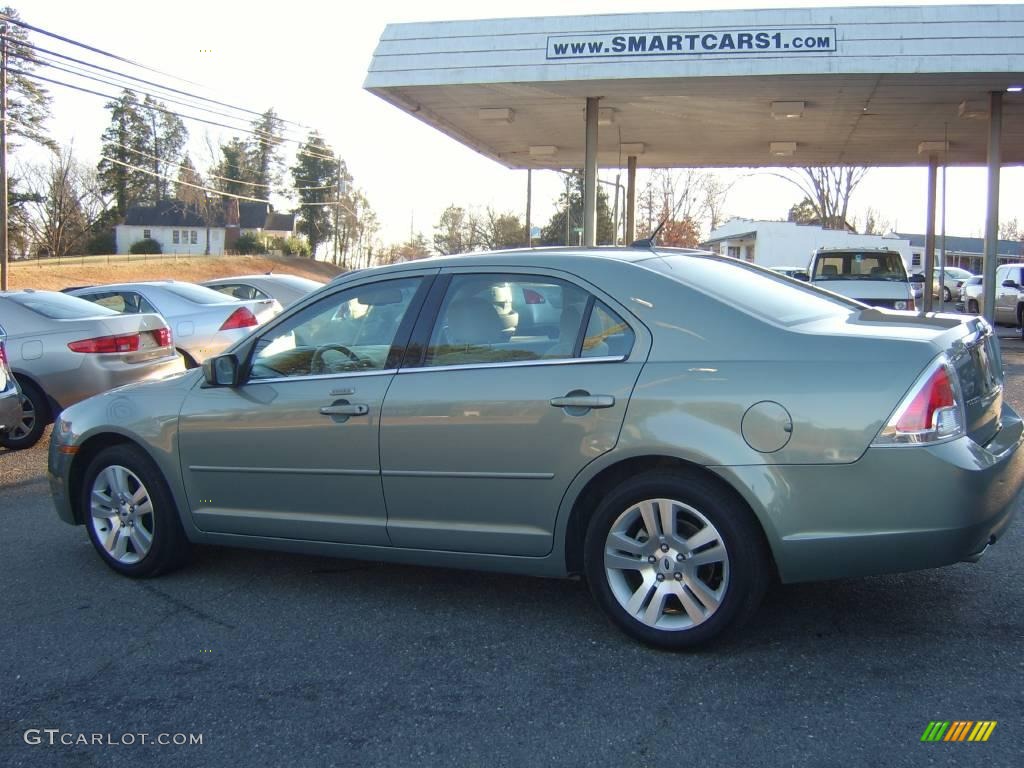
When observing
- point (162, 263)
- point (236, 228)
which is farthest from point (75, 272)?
point (236, 228)

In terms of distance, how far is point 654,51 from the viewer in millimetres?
15516

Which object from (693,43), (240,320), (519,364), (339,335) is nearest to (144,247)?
(693,43)

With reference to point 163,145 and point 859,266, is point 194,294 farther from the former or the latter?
point 163,145

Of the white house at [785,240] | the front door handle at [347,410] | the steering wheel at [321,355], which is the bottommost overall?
the front door handle at [347,410]

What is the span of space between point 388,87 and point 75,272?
44021 mm

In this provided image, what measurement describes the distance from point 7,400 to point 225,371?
160 inches

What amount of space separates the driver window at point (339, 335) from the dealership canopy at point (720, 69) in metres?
12.2

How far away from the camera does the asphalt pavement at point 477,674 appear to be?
3156 mm

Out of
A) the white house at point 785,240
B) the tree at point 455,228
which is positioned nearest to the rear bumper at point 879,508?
the white house at point 785,240

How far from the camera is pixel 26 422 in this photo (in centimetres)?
895

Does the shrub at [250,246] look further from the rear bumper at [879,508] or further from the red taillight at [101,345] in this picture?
the rear bumper at [879,508]

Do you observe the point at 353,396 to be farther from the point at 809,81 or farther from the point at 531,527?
the point at 809,81

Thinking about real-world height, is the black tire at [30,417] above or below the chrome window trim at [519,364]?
below

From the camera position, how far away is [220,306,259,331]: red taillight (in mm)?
11938
